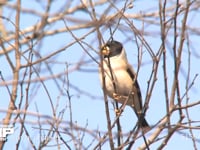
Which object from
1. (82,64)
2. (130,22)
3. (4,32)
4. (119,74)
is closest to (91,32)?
(130,22)

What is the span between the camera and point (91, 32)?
2.45m

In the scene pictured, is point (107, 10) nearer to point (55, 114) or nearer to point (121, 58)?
point (55, 114)

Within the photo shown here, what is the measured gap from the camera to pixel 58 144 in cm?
257

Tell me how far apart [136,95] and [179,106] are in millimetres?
1549

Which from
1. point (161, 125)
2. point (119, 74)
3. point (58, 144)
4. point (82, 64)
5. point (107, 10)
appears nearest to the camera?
point (82, 64)

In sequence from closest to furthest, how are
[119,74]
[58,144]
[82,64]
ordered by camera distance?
[82,64] < [58,144] < [119,74]

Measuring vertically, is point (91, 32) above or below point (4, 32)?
below

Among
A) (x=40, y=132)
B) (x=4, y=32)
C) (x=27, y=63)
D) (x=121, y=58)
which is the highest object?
(x=121, y=58)

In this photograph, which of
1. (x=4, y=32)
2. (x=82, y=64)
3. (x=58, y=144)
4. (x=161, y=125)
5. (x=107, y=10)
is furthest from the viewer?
(x=4, y=32)

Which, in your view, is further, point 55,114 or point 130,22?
point 55,114

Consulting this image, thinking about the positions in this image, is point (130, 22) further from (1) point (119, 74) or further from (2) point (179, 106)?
(1) point (119, 74)

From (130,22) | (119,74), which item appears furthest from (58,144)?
(119,74)

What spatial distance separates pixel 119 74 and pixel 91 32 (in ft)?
4.46

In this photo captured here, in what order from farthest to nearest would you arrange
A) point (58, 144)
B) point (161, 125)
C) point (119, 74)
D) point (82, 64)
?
point (119, 74), point (58, 144), point (161, 125), point (82, 64)
